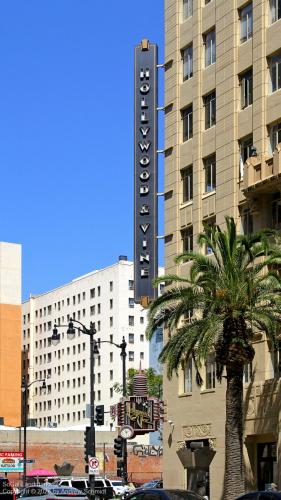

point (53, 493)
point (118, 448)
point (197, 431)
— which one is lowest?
point (53, 493)

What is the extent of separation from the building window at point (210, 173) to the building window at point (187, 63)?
5.88 metres

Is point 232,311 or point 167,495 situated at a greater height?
point 232,311

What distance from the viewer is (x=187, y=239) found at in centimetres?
6188

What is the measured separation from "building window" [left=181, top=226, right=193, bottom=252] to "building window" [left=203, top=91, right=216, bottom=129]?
230 inches

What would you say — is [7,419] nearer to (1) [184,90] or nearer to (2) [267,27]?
(1) [184,90]

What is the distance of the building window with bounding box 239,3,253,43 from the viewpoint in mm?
56406

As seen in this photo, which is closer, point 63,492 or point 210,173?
point 63,492

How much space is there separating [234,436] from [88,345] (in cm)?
13225

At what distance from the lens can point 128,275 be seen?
574ft

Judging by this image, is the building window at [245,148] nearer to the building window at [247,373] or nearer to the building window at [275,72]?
the building window at [275,72]

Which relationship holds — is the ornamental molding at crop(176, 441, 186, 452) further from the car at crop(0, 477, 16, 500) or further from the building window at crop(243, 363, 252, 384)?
the car at crop(0, 477, 16, 500)

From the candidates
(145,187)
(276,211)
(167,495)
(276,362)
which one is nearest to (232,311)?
(276,362)

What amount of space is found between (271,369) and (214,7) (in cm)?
2055

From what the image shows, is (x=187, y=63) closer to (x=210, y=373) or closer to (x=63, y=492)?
(x=210, y=373)
